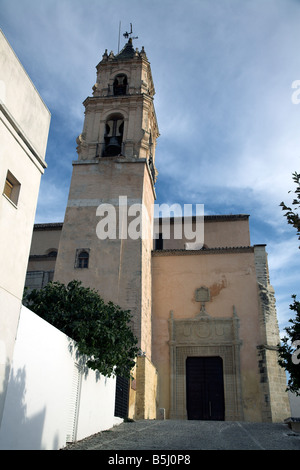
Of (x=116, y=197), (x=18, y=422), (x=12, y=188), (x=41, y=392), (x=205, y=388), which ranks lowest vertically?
(x=18, y=422)

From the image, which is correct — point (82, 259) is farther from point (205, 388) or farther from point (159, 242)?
point (159, 242)

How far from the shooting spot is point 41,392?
6.91 m

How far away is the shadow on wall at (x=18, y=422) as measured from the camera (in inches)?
231

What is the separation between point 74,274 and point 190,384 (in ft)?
21.4

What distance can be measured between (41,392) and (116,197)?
42.4 ft

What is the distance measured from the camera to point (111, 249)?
1794 cm

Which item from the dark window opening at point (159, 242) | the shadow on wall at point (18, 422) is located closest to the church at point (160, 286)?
the dark window opening at point (159, 242)

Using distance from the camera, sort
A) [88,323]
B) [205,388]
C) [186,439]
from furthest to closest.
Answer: [205,388], [88,323], [186,439]

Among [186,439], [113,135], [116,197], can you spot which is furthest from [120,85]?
[186,439]

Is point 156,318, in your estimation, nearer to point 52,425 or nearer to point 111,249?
point 111,249

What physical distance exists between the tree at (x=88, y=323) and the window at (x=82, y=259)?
22.8ft

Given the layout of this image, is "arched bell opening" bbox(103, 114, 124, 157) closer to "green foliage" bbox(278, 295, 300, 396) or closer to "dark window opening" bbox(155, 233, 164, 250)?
"dark window opening" bbox(155, 233, 164, 250)

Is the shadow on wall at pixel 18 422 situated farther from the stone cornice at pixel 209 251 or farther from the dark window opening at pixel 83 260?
the stone cornice at pixel 209 251
